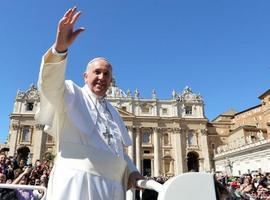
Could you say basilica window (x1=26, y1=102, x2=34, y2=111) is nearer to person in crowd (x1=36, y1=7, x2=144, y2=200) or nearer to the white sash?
person in crowd (x1=36, y1=7, x2=144, y2=200)

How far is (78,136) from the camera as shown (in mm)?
2043

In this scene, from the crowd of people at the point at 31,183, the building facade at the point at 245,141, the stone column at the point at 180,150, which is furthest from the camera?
the stone column at the point at 180,150

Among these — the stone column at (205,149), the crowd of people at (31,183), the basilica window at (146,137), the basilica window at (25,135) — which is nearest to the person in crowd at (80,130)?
the crowd of people at (31,183)

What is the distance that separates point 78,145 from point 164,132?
47.9 m

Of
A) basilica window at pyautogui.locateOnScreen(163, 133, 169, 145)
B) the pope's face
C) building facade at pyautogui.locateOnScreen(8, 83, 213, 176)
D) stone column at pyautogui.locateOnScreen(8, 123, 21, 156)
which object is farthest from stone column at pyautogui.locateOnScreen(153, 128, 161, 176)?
the pope's face

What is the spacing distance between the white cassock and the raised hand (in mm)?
111

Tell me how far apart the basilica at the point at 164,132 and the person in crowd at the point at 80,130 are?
42.3 m

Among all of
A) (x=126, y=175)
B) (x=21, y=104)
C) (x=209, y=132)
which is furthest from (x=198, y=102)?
(x=126, y=175)

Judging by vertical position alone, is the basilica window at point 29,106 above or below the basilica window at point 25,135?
above

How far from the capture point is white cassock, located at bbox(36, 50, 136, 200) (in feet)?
6.12

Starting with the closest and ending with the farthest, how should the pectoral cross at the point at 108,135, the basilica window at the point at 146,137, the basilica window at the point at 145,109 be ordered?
the pectoral cross at the point at 108,135 → the basilica window at the point at 146,137 → the basilica window at the point at 145,109

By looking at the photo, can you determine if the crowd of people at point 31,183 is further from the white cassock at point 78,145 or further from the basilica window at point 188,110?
the basilica window at point 188,110

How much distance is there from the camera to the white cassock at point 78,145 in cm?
186

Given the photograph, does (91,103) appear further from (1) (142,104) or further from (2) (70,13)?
(1) (142,104)
